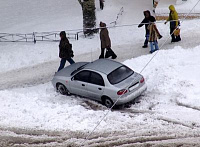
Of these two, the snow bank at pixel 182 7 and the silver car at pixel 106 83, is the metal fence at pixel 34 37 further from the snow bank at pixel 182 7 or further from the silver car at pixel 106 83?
the silver car at pixel 106 83

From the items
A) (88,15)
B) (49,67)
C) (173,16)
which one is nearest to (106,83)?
(49,67)

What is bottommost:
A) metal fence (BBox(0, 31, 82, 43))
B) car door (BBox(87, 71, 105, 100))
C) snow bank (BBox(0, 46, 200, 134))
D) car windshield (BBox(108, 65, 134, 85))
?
snow bank (BBox(0, 46, 200, 134))

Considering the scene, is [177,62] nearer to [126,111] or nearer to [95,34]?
[126,111]

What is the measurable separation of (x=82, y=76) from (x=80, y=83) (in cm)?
24

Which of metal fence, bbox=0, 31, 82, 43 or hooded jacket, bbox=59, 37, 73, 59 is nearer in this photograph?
hooded jacket, bbox=59, 37, 73, 59

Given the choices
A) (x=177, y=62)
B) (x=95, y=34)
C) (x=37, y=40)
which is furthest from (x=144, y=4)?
(x=177, y=62)

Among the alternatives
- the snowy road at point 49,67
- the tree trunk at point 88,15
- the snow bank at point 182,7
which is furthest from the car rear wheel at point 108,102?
the snow bank at point 182,7

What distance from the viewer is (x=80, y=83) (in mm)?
11805

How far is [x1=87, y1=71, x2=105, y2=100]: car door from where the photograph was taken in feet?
36.8

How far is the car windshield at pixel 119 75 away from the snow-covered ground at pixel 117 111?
0.93m

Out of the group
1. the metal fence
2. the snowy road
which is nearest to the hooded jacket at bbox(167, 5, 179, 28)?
the snowy road

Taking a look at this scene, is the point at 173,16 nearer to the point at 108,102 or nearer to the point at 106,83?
the point at 106,83

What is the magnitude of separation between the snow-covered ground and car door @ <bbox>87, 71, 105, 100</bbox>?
12.6 inches

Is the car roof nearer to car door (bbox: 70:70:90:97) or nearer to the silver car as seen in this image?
the silver car
